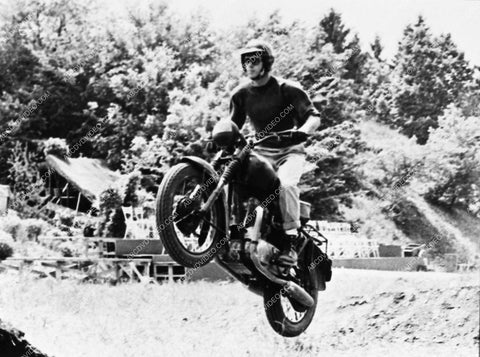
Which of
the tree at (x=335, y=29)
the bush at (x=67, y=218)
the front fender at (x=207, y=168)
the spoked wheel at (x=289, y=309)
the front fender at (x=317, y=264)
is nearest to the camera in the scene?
the front fender at (x=207, y=168)

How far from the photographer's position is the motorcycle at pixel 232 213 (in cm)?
542

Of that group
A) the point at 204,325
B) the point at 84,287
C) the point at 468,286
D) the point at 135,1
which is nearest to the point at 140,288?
the point at 84,287

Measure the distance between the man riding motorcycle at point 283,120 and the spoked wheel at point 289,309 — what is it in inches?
15.2

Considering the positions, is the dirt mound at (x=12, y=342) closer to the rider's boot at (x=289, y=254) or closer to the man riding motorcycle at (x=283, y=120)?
the rider's boot at (x=289, y=254)

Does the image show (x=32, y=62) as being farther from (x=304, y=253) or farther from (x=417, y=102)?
(x=304, y=253)

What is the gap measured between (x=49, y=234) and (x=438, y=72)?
28169 millimetres

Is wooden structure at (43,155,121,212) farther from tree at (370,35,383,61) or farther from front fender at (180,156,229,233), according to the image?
tree at (370,35,383,61)

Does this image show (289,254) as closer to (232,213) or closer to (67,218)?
(232,213)

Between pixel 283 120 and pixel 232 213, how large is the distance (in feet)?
2.87

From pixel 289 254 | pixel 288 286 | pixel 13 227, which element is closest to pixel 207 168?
pixel 289 254

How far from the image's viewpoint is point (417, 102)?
45.9m

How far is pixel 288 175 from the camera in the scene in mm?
6027

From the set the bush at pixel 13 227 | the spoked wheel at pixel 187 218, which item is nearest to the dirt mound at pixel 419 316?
the spoked wheel at pixel 187 218

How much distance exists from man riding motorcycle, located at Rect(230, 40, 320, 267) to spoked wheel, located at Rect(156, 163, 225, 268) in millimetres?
652
